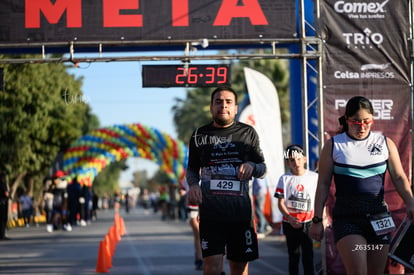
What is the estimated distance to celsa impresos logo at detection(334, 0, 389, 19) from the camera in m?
14.0

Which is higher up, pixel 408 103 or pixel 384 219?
pixel 408 103

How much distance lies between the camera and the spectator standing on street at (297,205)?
11.0m

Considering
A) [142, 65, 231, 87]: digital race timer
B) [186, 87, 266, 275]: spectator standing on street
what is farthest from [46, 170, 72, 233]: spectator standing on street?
[186, 87, 266, 275]: spectator standing on street

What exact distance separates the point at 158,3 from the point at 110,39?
0.94 m

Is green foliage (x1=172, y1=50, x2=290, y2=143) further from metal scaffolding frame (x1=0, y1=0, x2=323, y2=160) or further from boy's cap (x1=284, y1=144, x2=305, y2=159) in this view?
boy's cap (x1=284, y1=144, x2=305, y2=159)

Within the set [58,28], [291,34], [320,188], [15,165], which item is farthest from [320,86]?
[15,165]

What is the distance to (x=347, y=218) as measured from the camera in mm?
7676

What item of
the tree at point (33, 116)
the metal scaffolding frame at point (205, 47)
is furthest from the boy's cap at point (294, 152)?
the tree at point (33, 116)

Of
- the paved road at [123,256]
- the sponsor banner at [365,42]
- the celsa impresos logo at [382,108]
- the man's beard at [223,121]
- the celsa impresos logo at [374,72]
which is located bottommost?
the paved road at [123,256]

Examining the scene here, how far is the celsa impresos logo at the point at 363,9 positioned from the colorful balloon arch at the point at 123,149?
92.8 feet

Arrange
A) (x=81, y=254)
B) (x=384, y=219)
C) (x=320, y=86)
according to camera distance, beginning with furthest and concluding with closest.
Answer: (x=81, y=254) → (x=320, y=86) → (x=384, y=219)

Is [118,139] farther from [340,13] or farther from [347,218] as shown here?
[347,218]

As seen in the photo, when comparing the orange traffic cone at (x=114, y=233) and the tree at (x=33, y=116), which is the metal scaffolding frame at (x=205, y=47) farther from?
the tree at (x=33, y=116)

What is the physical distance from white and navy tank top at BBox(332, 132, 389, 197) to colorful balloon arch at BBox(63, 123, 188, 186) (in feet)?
112
